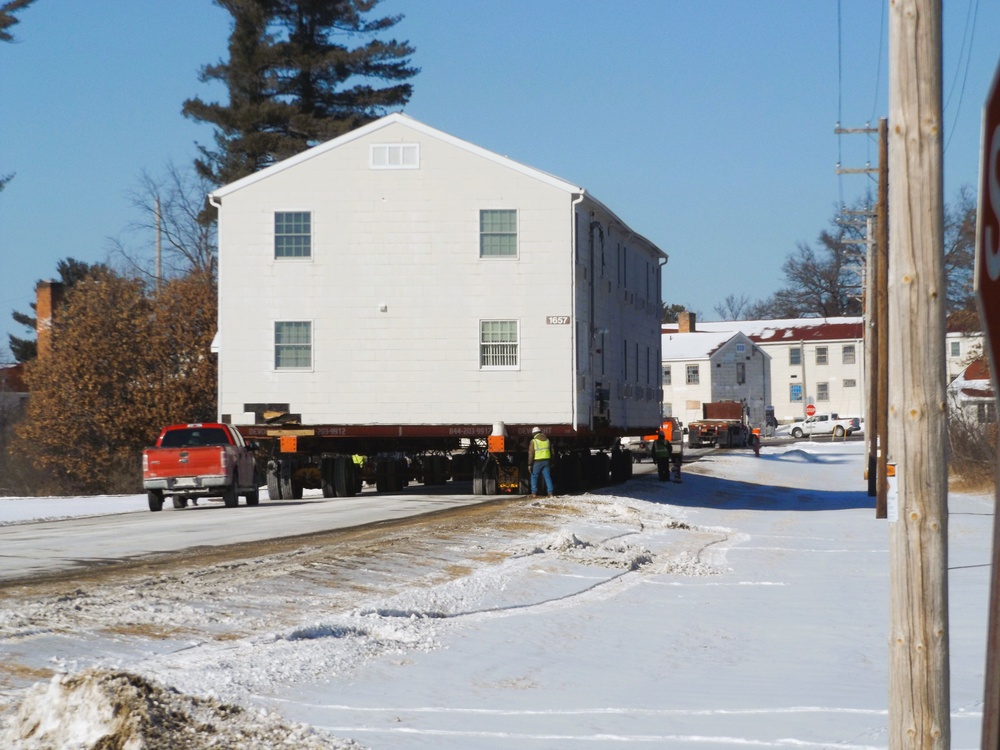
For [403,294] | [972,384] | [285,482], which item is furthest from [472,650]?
[972,384]

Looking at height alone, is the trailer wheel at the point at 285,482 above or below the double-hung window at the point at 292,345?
below

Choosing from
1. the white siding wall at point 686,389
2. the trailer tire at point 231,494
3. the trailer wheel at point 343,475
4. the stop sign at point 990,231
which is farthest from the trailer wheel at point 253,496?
the white siding wall at point 686,389

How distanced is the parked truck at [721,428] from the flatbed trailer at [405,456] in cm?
5243

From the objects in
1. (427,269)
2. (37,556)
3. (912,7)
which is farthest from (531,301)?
(912,7)

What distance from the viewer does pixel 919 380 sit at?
6004 mm

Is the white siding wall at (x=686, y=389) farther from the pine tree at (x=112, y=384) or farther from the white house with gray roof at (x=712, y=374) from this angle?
the pine tree at (x=112, y=384)

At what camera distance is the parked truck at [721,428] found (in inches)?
3430

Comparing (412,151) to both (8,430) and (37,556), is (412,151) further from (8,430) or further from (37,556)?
(8,430)

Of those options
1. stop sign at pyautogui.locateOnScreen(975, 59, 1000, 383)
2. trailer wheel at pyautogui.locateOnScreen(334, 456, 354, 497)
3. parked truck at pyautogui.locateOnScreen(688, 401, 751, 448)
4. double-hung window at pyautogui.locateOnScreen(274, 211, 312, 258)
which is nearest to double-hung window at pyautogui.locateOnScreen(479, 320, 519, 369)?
double-hung window at pyautogui.locateOnScreen(274, 211, 312, 258)

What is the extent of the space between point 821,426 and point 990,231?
104m

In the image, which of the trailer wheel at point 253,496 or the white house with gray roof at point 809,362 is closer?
the trailer wheel at point 253,496

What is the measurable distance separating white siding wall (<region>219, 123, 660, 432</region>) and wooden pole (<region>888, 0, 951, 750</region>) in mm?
24103

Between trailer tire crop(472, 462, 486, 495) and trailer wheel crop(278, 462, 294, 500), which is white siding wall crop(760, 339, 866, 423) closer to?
trailer tire crop(472, 462, 486, 495)

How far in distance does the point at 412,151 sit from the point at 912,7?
1000 inches
